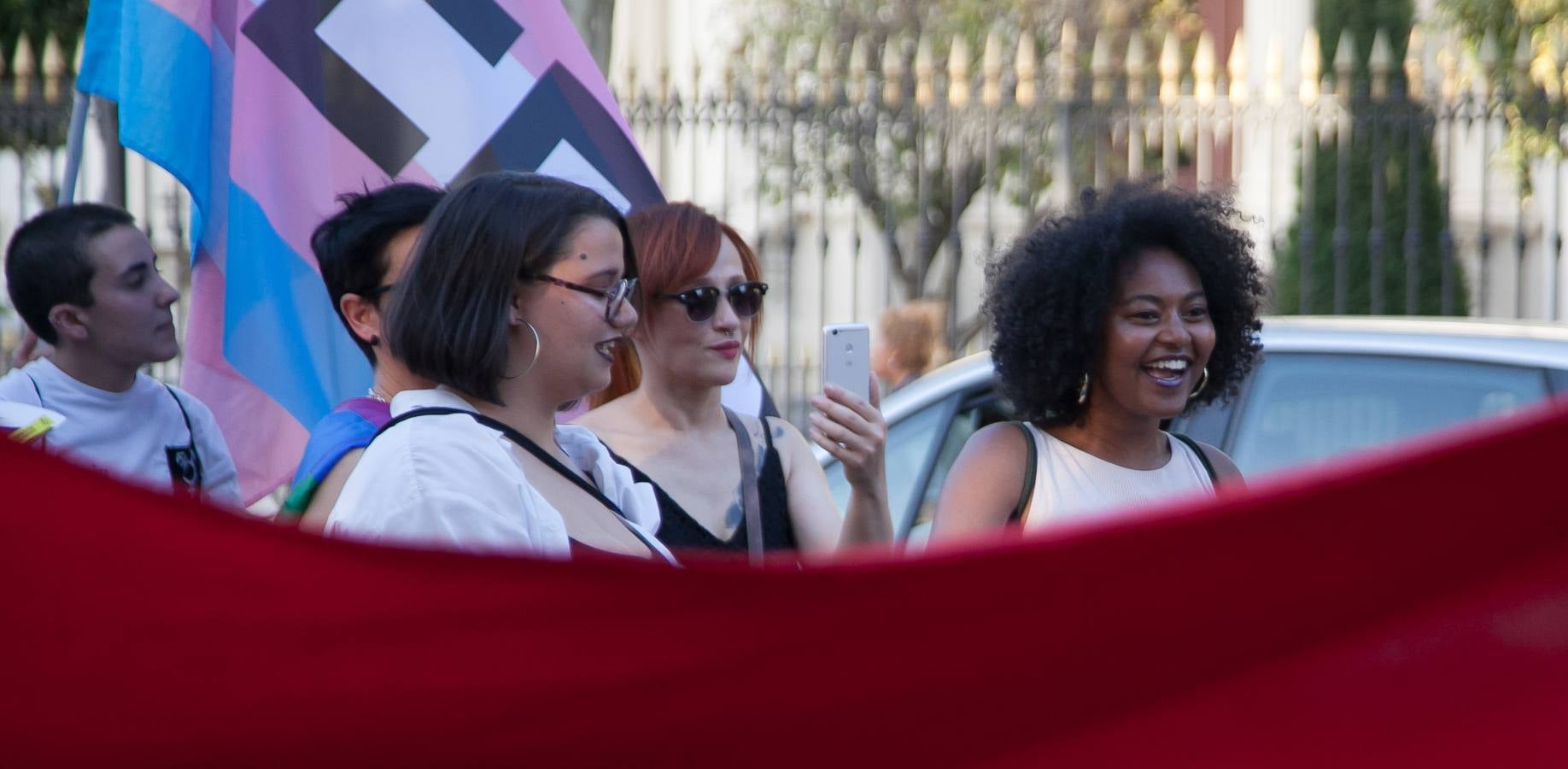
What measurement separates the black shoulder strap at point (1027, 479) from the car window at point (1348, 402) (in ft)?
3.47

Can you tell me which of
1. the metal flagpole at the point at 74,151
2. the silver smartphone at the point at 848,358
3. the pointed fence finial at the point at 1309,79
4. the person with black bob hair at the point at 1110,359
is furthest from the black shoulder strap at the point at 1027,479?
the pointed fence finial at the point at 1309,79

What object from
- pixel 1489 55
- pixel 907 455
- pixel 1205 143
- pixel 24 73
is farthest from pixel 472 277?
pixel 1205 143

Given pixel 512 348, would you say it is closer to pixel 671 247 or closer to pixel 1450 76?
pixel 671 247

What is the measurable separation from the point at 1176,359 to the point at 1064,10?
1463cm

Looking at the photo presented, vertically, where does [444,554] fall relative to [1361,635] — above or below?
above

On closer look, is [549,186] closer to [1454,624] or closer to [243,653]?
[243,653]

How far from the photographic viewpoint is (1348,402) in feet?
12.1

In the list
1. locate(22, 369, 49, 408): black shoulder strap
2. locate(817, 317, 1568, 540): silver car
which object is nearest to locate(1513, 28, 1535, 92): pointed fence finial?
locate(817, 317, 1568, 540): silver car

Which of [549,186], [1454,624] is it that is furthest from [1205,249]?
[1454,624]

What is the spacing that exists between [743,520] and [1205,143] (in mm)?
9457

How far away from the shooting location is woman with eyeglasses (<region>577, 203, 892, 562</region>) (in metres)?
3.06

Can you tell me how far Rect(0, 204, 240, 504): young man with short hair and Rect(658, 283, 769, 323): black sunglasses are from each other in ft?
3.82

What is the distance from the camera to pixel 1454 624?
4.22 feet

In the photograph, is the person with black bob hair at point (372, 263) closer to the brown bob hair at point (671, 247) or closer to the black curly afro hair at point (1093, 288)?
the brown bob hair at point (671, 247)
